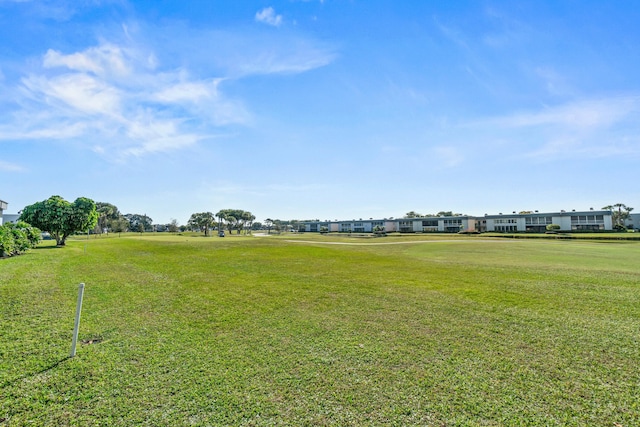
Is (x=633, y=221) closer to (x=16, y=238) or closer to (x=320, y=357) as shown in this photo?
(x=320, y=357)

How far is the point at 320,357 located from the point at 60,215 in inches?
1398

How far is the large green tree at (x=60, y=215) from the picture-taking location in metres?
28.7

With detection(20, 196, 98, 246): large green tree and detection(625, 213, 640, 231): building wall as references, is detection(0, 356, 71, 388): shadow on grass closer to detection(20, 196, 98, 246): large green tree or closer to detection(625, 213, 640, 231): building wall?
detection(20, 196, 98, 246): large green tree

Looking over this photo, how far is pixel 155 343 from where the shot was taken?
583cm

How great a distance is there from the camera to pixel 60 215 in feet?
95.9

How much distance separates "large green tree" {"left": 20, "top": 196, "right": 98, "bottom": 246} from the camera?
28656 millimetres

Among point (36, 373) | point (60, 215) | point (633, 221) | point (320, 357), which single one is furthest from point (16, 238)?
point (633, 221)

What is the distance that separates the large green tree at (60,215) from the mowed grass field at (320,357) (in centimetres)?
2410

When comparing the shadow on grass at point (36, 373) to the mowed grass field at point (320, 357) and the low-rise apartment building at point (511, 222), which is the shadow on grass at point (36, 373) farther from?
the low-rise apartment building at point (511, 222)

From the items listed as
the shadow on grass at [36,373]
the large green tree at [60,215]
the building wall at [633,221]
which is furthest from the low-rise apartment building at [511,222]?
the shadow on grass at [36,373]

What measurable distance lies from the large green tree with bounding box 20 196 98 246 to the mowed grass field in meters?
24.1

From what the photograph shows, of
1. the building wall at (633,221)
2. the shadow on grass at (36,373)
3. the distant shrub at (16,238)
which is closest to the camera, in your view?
the shadow on grass at (36,373)

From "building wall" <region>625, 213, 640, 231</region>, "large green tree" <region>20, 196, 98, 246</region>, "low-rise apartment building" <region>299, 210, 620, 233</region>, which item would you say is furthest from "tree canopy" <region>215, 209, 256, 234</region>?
"building wall" <region>625, 213, 640, 231</region>

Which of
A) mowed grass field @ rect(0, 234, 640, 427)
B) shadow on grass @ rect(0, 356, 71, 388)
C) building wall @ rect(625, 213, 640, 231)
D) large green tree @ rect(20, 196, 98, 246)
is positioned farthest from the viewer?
building wall @ rect(625, 213, 640, 231)
